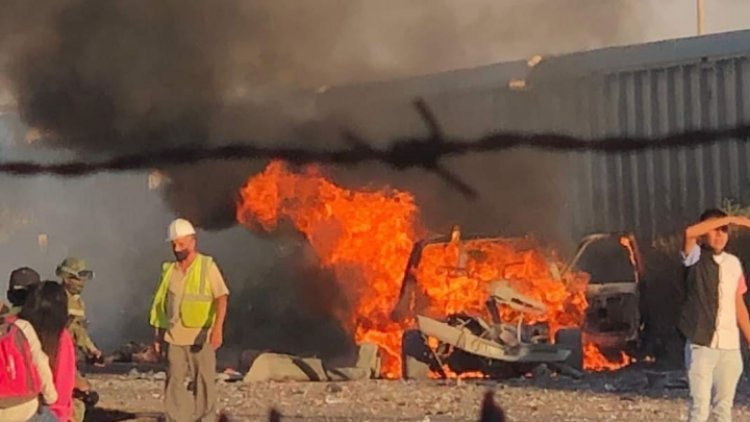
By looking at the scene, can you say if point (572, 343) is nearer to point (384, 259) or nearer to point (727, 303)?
point (384, 259)

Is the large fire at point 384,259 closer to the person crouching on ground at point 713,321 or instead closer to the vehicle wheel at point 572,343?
the vehicle wheel at point 572,343

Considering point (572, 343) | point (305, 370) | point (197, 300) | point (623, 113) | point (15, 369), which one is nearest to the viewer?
point (15, 369)

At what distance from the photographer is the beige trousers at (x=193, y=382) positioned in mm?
8594

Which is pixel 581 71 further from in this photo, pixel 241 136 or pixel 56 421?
pixel 56 421

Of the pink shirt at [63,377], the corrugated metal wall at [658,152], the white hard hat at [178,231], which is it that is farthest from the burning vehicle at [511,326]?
the pink shirt at [63,377]

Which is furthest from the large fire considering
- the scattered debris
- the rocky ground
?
the rocky ground

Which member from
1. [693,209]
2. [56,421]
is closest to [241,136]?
[693,209]

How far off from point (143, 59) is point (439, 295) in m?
3.86

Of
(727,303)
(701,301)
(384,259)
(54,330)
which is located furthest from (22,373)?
(384,259)

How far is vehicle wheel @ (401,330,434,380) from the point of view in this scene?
42.7 ft

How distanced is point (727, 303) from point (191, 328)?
10.5 feet

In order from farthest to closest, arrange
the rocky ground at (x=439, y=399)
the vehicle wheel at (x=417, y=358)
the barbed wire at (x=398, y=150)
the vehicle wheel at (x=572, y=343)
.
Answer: the barbed wire at (x=398, y=150) → the vehicle wheel at (x=417, y=358) → the vehicle wheel at (x=572, y=343) → the rocky ground at (x=439, y=399)

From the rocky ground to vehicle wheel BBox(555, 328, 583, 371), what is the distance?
0.24 meters

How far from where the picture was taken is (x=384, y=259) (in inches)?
588
